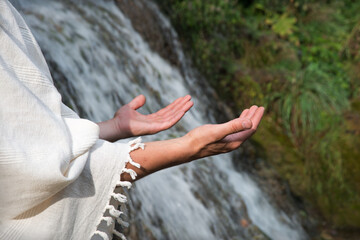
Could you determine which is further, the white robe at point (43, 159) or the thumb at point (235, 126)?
the thumb at point (235, 126)

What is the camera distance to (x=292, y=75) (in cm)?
576

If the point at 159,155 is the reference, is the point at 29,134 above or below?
above

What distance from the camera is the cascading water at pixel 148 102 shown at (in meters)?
3.28

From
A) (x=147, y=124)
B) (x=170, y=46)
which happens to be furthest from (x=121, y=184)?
(x=170, y=46)

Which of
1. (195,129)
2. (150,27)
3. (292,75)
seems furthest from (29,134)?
(292,75)

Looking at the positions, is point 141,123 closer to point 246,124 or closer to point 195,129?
point 195,129

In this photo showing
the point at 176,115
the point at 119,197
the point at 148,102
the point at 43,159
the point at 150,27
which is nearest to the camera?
the point at 43,159

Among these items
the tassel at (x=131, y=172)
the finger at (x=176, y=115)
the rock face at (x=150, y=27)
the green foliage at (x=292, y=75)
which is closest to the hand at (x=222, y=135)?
the finger at (x=176, y=115)

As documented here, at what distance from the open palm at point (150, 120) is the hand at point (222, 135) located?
18cm

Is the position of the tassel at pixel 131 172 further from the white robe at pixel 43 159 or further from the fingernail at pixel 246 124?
the fingernail at pixel 246 124

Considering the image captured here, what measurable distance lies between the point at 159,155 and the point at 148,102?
2.57 m

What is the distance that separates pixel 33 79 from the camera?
1.37 meters

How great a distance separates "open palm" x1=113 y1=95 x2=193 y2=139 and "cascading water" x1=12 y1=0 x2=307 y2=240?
1.23 m

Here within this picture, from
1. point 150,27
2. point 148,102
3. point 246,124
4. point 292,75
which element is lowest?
point 292,75
